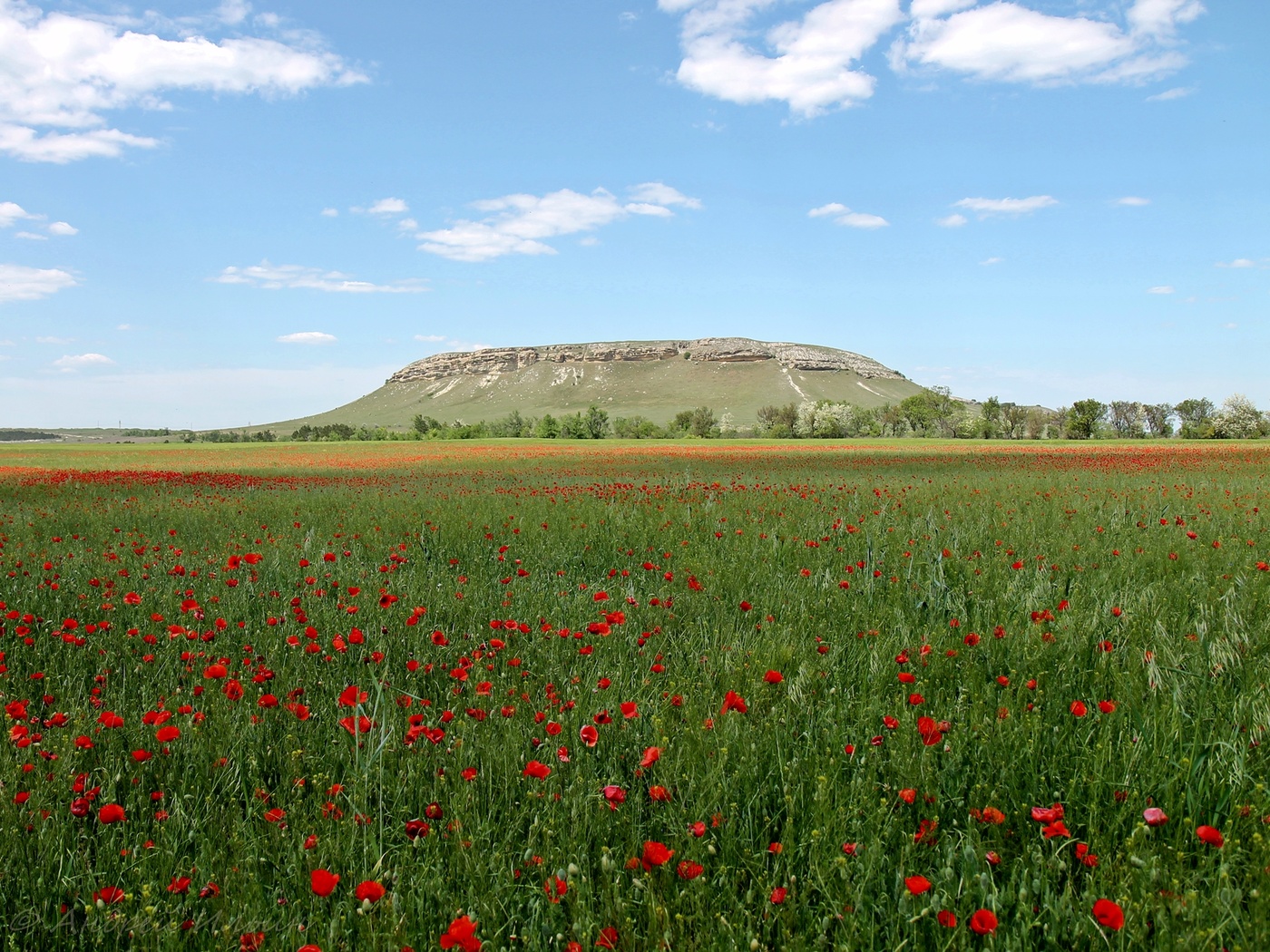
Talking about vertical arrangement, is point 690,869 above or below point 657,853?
below

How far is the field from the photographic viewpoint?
2037 millimetres

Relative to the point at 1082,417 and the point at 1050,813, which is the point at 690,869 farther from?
the point at 1082,417

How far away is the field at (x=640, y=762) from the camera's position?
2.04 metres

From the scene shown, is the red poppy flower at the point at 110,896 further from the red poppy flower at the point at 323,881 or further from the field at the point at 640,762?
the red poppy flower at the point at 323,881

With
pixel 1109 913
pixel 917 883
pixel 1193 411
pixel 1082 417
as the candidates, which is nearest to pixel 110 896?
pixel 917 883

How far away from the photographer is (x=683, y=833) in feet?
7.87

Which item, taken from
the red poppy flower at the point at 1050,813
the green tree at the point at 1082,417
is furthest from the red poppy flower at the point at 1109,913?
the green tree at the point at 1082,417

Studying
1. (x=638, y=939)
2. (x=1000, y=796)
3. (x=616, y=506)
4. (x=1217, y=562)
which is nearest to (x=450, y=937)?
(x=638, y=939)

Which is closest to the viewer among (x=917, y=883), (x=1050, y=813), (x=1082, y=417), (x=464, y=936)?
(x=464, y=936)

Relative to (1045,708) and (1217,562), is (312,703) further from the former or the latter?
(1217,562)

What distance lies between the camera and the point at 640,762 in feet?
8.98

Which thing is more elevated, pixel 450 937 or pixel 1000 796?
pixel 450 937

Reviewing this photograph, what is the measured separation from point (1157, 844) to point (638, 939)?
1.76 m

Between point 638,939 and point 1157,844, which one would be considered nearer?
point 638,939
